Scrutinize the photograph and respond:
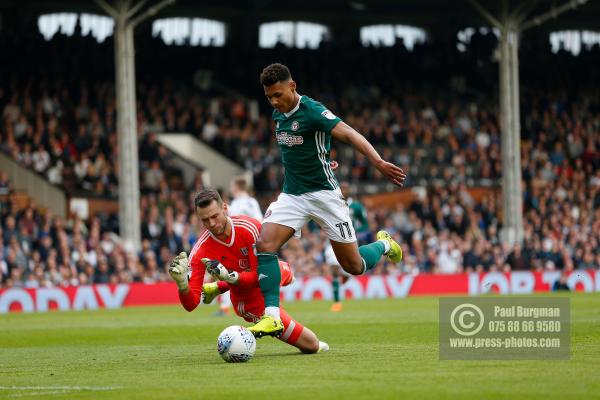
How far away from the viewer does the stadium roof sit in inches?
1766

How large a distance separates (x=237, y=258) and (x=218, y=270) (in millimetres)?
892

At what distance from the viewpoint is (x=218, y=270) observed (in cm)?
965

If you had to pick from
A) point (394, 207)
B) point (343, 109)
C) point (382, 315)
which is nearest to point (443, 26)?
point (343, 109)

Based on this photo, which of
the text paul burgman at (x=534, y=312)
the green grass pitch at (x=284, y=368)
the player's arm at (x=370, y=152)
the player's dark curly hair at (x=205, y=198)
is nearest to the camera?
the green grass pitch at (x=284, y=368)

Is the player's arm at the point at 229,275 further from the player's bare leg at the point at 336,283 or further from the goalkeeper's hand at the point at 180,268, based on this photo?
the player's bare leg at the point at 336,283

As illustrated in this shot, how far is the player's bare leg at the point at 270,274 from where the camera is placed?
9781mm

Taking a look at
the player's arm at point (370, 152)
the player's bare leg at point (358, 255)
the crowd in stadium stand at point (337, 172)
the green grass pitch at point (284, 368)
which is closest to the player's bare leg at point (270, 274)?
the green grass pitch at point (284, 368)

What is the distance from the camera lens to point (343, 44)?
42906 mm

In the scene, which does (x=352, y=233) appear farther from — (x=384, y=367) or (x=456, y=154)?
(x=456, y=154)

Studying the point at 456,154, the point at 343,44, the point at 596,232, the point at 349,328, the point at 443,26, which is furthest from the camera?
the point at 443,26

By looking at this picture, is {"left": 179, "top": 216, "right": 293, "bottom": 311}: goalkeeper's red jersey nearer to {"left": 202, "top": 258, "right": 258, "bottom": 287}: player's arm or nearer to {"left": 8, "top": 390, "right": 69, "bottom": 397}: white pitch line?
{"left": 202, "top": 258, "right": 258, "bottom": 287}: player's arm

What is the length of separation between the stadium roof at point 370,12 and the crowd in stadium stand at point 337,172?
16.1 ft

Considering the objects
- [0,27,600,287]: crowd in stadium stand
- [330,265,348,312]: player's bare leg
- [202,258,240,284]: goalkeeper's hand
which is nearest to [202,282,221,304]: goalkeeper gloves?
[202,258,240,284]: goalkeeper's hand

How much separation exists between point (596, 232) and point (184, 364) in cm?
2481
